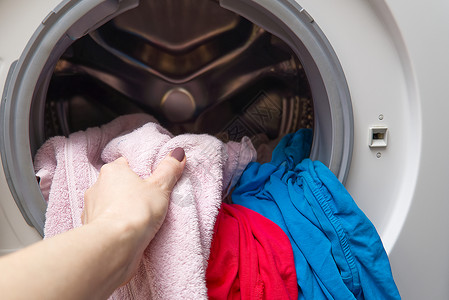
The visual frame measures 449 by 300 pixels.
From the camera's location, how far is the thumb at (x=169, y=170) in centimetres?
49

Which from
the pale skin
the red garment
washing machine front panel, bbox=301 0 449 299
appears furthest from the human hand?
washing machine front panel, bbox=301 0 449 299

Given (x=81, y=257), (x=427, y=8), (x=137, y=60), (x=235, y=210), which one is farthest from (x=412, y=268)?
(x=137, y=60)

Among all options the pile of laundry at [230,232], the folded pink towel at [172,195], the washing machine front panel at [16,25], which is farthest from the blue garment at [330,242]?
the washing machine front panel at [16,25]

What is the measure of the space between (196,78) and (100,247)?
64 centimetres

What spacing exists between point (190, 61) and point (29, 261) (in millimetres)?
693

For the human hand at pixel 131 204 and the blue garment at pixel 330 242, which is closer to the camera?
the human hand at pixel 131 204

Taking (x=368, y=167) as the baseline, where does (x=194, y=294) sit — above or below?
below

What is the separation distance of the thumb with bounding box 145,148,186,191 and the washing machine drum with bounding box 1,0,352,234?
231 millimetres

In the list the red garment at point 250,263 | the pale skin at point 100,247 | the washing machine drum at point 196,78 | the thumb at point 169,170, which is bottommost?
the red garment at point 250,263

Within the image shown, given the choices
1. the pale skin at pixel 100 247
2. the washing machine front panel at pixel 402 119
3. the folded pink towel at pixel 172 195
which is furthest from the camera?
the washing machine front panel at pixel 402 119

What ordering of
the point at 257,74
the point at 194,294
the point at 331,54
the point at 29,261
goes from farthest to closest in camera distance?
1. the point at 257,74
2. the point at 331,54
3. the point at 194,294
4. the point at 29,261

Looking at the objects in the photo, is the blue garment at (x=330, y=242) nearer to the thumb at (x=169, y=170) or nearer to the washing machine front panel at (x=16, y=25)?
the thumb at (x=169, y=170)

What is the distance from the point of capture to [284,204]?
594mm

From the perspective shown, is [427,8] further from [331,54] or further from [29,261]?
[29,261]
